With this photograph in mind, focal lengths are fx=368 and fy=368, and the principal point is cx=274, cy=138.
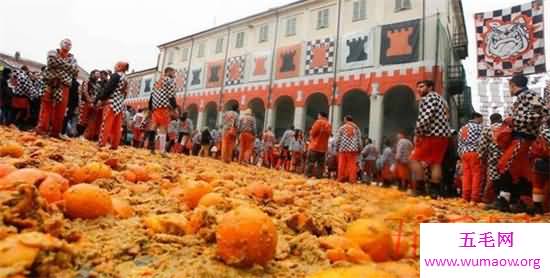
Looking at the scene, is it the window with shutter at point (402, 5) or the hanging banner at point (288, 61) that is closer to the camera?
the hanging banner at point (288, 61)

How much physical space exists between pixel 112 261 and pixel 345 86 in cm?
767

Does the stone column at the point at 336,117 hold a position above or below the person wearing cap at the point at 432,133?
above

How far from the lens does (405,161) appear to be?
4484 millimetres

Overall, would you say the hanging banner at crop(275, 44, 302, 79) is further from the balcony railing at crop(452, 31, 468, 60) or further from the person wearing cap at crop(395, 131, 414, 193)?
the balcony railing at crop(452, 31, 468, 60)

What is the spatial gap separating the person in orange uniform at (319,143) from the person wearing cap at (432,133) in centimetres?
165

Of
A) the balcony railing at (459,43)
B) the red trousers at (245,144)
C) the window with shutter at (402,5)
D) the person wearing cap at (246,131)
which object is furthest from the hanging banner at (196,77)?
the balcony railing at (459,43)

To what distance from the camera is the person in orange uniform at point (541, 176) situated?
190cm

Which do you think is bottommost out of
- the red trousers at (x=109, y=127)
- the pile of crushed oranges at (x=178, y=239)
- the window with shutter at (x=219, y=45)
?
the pile of crushed oranges at (x=178, y=239)

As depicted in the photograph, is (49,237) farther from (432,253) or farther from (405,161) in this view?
(405,161)

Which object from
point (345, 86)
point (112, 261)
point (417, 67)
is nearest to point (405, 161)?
point (417, 67)

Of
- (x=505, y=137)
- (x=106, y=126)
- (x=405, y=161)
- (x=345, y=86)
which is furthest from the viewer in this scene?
(x=345, y=86)

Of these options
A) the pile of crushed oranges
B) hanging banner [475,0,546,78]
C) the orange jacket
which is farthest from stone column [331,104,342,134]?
the pile of crushed oranges

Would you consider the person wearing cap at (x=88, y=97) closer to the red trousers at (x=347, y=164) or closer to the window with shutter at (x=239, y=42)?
the window with shutter at (x=239, y=42)

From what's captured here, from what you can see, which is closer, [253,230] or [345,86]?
[253,230]
